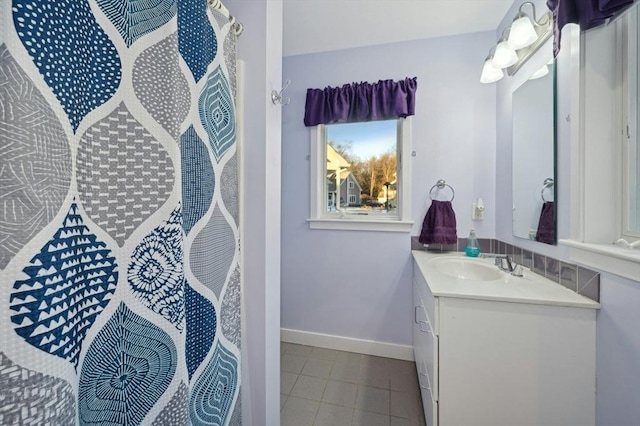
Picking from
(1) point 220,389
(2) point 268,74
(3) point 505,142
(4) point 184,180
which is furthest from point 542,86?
(1) point 220,389

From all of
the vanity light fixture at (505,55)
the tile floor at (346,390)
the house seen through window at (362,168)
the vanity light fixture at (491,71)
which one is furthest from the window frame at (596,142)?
the tile floor at (346,390)

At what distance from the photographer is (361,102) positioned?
1983 millimetres

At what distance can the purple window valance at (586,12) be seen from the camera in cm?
86

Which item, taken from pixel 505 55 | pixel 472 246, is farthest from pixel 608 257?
pixel 505 55

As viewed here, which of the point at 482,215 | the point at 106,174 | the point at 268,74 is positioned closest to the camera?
the point at 106,174

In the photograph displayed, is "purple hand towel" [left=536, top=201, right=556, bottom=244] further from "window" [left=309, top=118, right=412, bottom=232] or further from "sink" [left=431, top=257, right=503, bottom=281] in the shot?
"window" [left=309, top=118, right=412, bottom=232]

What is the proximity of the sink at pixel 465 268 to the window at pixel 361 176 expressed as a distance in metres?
0.39

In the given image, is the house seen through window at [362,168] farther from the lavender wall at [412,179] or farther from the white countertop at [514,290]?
the white countertop at [514,290]

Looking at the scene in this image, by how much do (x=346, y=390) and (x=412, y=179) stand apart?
158 cm

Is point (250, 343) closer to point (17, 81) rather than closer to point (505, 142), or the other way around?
point (17, 81)

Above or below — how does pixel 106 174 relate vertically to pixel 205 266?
above

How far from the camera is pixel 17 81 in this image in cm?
36

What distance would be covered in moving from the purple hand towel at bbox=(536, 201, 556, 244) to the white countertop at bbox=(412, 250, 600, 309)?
198mm

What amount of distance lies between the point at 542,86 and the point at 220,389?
2.03 meters
